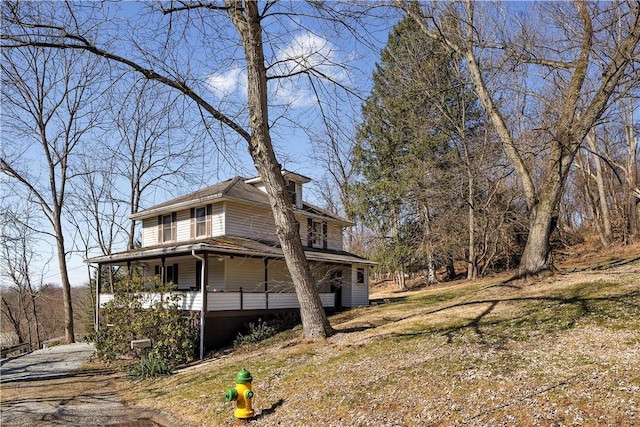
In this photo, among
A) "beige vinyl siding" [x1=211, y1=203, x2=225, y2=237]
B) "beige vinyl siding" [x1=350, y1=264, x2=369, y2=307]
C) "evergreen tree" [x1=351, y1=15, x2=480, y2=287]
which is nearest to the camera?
"beige vinyl siding" [x1=211, y1=203, x2=225, y2=237]

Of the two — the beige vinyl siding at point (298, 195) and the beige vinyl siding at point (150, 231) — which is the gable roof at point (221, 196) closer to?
the beige vinyl siding at point (150, 231)

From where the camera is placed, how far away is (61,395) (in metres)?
10.7

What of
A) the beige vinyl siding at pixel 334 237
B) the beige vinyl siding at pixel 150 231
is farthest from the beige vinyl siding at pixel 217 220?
the beige vinyl siding at pixel 334 237

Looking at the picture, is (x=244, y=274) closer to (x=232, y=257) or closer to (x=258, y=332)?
(x=232, y=257)

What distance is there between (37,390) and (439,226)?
21.6 m

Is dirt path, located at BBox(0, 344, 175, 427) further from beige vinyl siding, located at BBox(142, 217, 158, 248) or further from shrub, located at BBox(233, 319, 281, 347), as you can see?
beige vinyl siding, located at BBox(142, 217, 158, 248)

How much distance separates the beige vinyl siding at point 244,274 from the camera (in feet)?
62.4

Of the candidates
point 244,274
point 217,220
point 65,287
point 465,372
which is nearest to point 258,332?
point 244,274

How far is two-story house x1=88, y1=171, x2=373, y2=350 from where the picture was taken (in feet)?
54.3

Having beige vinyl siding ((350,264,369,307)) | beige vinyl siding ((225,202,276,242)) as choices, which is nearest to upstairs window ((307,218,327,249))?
beige vinyl siding ((350,264,369,307))

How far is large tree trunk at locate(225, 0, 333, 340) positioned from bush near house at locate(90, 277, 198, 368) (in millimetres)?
5772

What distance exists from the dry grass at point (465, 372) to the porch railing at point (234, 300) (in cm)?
456

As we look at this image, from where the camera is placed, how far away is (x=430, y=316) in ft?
39.5

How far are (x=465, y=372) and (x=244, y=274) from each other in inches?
558
